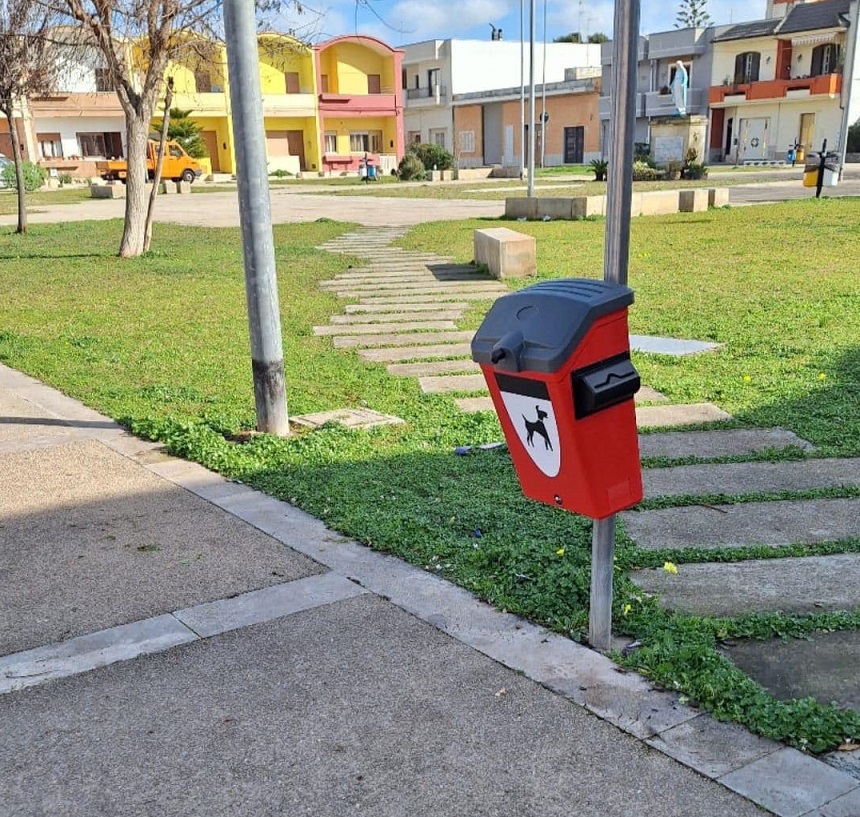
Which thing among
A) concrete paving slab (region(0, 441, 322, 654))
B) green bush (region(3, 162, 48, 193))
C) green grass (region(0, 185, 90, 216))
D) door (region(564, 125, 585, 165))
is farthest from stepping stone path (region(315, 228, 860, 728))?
door (region(564, 125, 585, 165))

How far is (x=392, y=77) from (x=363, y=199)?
3029 cm

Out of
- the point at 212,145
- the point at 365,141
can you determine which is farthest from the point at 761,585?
the point at 365,141

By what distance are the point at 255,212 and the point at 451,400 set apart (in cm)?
171

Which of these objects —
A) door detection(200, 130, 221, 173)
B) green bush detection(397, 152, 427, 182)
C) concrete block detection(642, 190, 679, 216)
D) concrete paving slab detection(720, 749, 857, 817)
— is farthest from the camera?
door detection(200, 130, 221, 173)

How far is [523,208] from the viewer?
63.6 feet

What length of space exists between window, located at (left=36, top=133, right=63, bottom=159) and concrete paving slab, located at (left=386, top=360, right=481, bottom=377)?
169 ft

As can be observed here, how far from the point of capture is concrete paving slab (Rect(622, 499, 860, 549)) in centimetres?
363

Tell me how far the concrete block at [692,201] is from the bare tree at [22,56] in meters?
12.6

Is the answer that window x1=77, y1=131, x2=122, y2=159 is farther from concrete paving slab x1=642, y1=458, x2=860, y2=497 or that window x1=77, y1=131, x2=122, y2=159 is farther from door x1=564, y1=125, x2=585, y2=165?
concrete paving slab x1=642, y1=458, x2=860, y2=497

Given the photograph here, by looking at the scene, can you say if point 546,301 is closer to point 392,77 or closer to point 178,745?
point 178,745

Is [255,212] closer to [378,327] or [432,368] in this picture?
[432,368]

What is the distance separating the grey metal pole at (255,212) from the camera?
15.7 feet

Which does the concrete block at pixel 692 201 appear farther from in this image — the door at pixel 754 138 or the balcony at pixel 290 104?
the balcony at pixel 290 104

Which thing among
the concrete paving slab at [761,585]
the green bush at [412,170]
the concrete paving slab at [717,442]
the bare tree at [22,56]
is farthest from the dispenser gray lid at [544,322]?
the green bush at [412,170]
